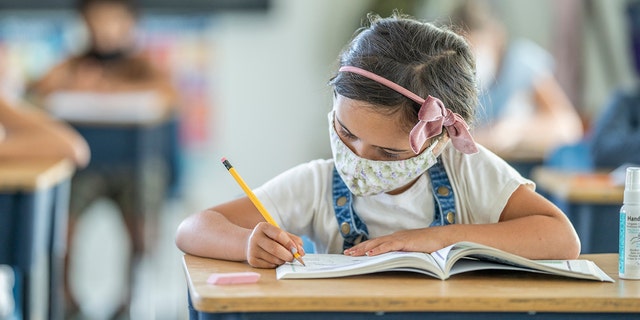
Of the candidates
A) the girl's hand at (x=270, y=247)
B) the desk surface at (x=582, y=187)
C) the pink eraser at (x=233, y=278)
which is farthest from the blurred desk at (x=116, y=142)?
the pink eraser at (x=233, y=278)

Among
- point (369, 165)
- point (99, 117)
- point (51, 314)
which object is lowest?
point (51, 314)

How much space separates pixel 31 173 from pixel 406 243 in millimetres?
1333

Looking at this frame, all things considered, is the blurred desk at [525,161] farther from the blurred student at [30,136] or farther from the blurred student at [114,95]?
the blurred student at [30,136]

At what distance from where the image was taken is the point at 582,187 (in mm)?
2959

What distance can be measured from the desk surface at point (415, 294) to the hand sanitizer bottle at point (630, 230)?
1.5 inches

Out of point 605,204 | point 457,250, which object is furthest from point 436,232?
point 605,204

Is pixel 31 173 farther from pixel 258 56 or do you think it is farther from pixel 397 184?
pixel 258 56

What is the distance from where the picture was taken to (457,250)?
1523 millimetres

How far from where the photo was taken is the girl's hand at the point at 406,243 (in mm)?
1605

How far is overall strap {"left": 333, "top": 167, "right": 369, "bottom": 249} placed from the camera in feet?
6.00

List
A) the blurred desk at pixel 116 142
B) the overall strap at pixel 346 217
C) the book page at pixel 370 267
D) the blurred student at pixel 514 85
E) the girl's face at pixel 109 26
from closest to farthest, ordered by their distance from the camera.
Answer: the book page at pixel 370 267
the overall strap at pixel 346 217
the blurred desk at pixel 116 142
the blurred student at pixel 514 85
the girl's face at pixel 109 26

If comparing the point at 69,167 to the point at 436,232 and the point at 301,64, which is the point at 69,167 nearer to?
the point at 436,232

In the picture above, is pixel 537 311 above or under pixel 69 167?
above

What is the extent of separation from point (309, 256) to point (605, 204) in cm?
146
